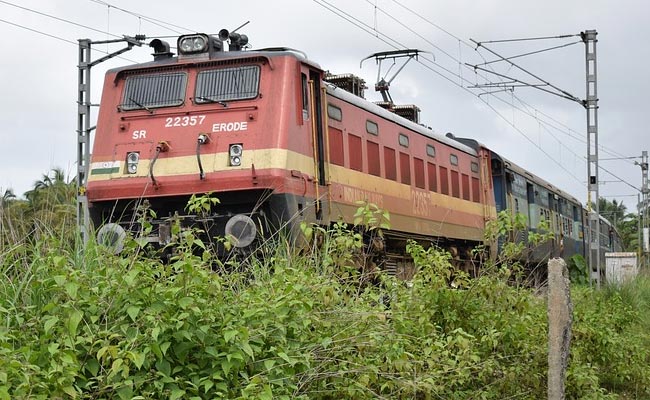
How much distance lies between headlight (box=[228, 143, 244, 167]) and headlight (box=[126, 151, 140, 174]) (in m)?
1.30

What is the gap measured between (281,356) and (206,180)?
20.4 ft

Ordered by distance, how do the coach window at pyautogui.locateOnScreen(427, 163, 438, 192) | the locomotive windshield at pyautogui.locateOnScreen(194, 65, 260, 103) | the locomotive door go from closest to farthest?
the locomotive windshield at pyautogui.locateOnScreen(194, 65, 260, 103) < the locomotive door < the coach window at pyautogui.locateOnScreen(427, 163, 438, 192)

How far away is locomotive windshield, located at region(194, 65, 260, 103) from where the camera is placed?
1165 centimetres

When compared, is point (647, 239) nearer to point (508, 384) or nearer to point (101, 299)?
point (508, 384)

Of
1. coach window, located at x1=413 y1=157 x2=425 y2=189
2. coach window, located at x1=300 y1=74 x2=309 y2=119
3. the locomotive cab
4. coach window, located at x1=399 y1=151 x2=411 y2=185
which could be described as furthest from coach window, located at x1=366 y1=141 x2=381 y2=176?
coach window, located at x1=300 y1=74 x2=309 y2=119

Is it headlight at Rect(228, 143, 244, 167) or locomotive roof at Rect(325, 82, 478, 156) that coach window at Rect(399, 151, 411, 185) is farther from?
headlight at Rect(228, 143, 244, 167)

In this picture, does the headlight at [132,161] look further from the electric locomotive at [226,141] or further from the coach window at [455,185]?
the coach window at [455,185]

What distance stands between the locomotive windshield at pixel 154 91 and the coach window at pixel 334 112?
6.46 feet

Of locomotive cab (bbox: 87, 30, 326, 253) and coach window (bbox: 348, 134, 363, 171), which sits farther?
coach window (bbox: 348, 134, 363, 171)

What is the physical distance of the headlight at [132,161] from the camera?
11695 millimetres

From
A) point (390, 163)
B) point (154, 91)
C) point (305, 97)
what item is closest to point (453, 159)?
point (390, 163)

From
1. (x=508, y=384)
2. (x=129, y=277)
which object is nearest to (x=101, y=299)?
(x=129, y=277)

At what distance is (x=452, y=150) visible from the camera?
19.0 meters

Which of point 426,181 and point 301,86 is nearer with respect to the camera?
point 301,86
